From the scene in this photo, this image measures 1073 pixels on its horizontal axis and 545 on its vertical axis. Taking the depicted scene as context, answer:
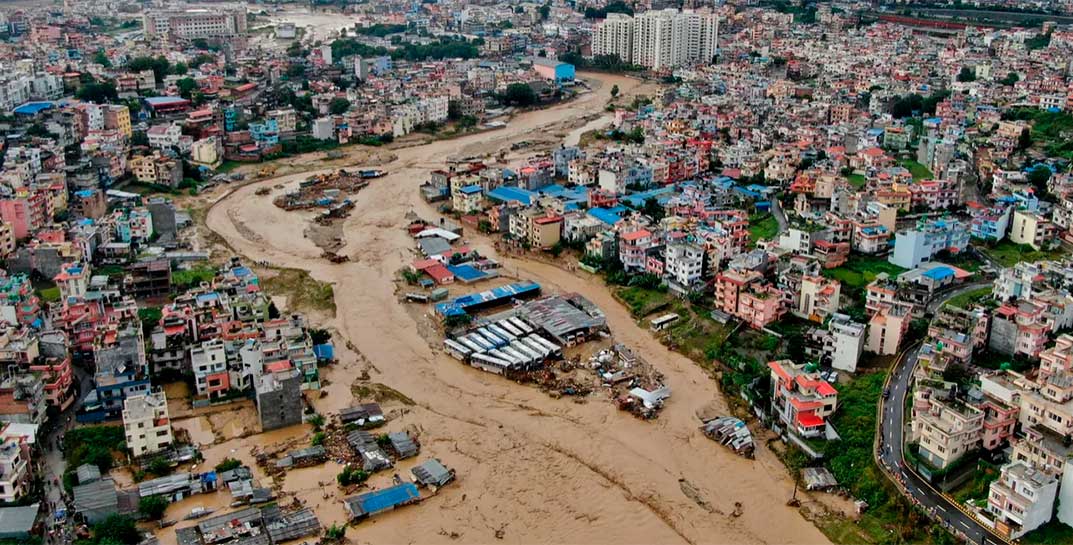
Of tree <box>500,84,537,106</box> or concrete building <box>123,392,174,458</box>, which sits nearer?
concrete building <box>123,392,174,458</box>

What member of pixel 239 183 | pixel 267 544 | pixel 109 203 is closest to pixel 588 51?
pixel 239 183

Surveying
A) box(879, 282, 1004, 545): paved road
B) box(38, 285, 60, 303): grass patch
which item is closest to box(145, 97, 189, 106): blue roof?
box(38, 285, 60, 303): grass patch

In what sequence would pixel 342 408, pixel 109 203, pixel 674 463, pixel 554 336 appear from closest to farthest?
pixel 674 463 < pixel 342 408 < pixel 554 336 < pixel 109 203

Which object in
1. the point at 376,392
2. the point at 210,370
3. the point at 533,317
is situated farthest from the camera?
the point at 533,317

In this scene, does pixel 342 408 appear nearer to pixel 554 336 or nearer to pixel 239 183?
pixel 554 336

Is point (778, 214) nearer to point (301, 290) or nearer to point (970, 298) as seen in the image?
point (970, 298)

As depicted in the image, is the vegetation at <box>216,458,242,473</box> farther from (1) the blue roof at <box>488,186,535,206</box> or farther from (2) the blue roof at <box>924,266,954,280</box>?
(2) the blue roof at <box>924,266,954,280</box>

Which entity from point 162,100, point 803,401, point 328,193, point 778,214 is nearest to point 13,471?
point 803,401
